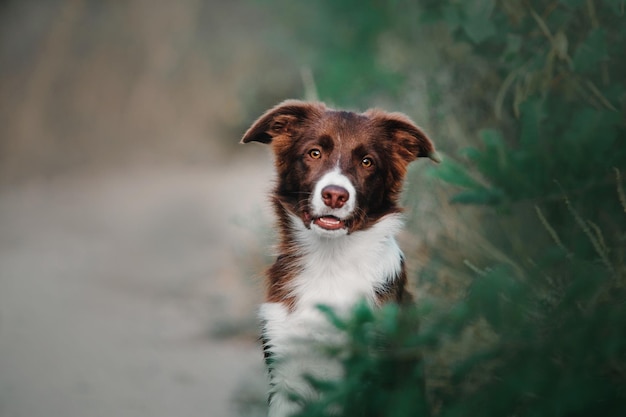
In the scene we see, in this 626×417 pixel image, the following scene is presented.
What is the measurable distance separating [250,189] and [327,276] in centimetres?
598

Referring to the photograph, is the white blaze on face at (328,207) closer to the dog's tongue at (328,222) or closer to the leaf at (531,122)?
the dog's tongue at (328,222)

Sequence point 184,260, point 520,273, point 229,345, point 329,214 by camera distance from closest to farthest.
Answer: point 520,273, point 329,214, point 229,345, point 184,260

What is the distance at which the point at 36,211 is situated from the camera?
378 inches

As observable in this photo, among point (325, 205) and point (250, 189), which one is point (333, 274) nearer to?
point (325, 205)

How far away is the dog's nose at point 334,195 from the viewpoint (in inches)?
125

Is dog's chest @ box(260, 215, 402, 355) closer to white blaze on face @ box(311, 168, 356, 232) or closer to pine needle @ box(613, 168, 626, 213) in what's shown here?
white blaze on face @ box(311, 168, 356, 232)

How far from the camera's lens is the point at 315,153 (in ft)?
11.2

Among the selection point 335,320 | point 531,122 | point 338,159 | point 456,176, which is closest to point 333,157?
point 338,159

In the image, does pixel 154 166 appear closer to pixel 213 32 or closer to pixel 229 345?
pixel 213 32

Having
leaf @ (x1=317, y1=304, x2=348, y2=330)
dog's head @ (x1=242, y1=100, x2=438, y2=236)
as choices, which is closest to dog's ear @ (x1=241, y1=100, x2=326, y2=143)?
dog's head @ (x1=242, y1=100, x2=438, y2=236)

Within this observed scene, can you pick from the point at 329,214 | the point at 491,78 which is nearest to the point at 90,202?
the point at 491,78

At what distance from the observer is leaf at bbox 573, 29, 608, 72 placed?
295 centimetres

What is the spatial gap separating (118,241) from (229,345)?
2.83 metres

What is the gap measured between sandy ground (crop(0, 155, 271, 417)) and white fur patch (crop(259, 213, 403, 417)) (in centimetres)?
39
